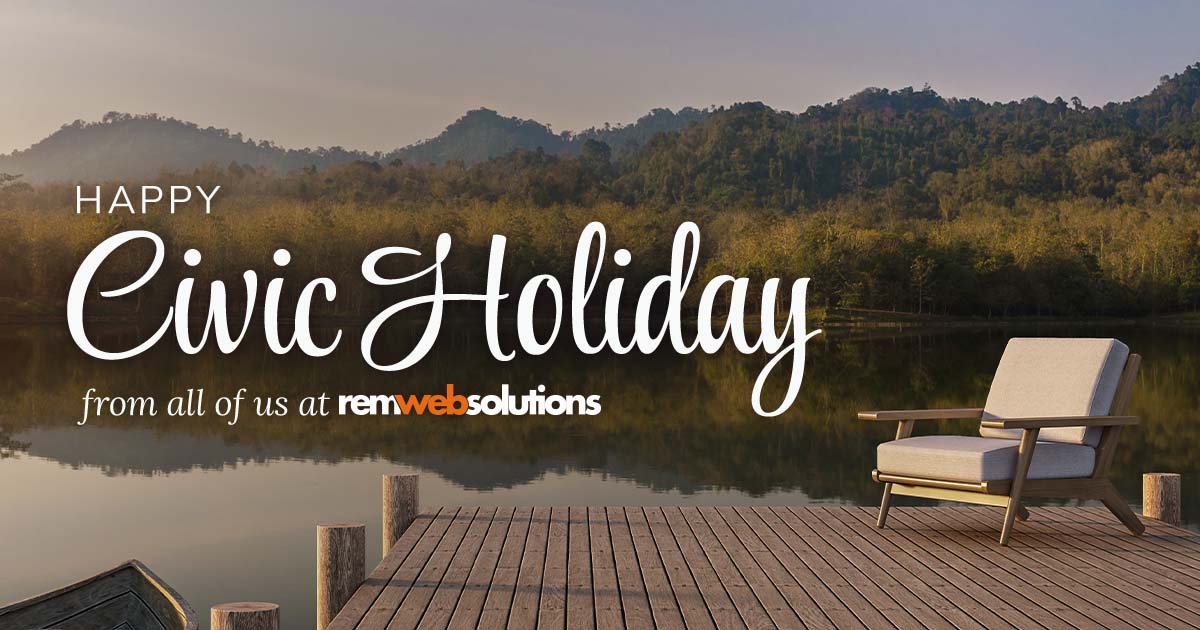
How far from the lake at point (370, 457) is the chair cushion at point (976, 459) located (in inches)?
131

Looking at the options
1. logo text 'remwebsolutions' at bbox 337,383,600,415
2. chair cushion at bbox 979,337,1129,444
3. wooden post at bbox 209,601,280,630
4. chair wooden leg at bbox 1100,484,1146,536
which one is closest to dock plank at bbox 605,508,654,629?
wooden post at bbox 209,601,280,630

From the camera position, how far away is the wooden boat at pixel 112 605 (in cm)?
395

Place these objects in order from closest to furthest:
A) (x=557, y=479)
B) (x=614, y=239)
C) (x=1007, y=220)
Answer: (x=557, y=479)
(x=614, y=239)
(x=1007, y=220)

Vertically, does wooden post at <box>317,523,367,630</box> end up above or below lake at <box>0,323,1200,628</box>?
above

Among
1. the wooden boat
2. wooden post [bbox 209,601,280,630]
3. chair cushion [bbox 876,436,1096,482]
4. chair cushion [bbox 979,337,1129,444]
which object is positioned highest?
chair cushion [bbox 979,337,1129,444]

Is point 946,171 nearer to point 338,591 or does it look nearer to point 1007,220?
point 1007,220

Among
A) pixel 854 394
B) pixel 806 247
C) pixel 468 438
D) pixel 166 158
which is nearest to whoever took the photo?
pixel 468 438

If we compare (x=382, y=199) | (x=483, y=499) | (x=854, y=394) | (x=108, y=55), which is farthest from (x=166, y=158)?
(x=483, y=499)

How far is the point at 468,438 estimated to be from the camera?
15.1 meters

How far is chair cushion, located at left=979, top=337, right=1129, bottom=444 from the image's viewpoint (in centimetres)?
526

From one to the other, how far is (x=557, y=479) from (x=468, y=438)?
12.6 ft

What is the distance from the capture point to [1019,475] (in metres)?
4.90

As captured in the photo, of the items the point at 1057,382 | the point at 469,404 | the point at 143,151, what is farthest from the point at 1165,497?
the point at 143,151

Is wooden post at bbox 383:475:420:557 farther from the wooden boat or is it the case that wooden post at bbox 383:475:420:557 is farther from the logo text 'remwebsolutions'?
the logo text 'remwebsolutions'
